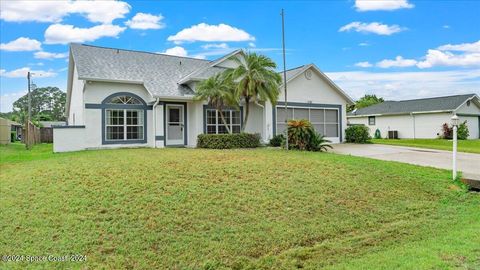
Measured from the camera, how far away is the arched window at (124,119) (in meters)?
17.5

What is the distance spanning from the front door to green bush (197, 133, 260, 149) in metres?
2.01

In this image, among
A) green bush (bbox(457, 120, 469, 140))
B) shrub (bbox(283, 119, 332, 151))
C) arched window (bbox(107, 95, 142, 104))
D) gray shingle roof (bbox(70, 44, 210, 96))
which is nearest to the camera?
shrub (bbox(283, 119, 332, 151))

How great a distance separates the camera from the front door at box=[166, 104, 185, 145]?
62.0ft

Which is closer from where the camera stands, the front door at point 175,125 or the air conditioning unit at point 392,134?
the front door at point 175,125

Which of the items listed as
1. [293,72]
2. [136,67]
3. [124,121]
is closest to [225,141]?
[124,121]

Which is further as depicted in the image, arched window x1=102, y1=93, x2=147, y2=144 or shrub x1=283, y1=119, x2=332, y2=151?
arched window x1=102, y1=93, x2=147, y2=144

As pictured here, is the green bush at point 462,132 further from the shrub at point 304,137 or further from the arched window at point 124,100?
the arched window at point 124,100

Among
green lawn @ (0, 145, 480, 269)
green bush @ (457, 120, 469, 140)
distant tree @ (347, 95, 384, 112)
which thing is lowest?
green lawn @ (0, 145, 480, 269)

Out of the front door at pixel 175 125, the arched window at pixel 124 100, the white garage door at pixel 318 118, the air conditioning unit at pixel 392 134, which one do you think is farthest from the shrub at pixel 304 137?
the air conditioning unit at pixel 392 134

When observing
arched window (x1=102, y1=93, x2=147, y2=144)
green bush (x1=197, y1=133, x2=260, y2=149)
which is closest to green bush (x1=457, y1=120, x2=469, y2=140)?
green bush (x1=197, y1=133, x2=260, y2=149)

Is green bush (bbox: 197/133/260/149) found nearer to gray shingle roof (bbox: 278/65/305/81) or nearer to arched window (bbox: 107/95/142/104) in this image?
arched window (bbox: 107/95/142/104)

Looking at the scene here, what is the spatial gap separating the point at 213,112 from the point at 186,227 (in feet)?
46.8

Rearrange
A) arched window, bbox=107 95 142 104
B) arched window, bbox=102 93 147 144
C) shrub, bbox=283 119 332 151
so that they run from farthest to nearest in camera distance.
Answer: arched window, bbox=107 95 142 104
arched window, bbox=102 93 147 144
shrub, bbox=283 119 332 151

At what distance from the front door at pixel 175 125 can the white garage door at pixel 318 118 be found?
580cm
